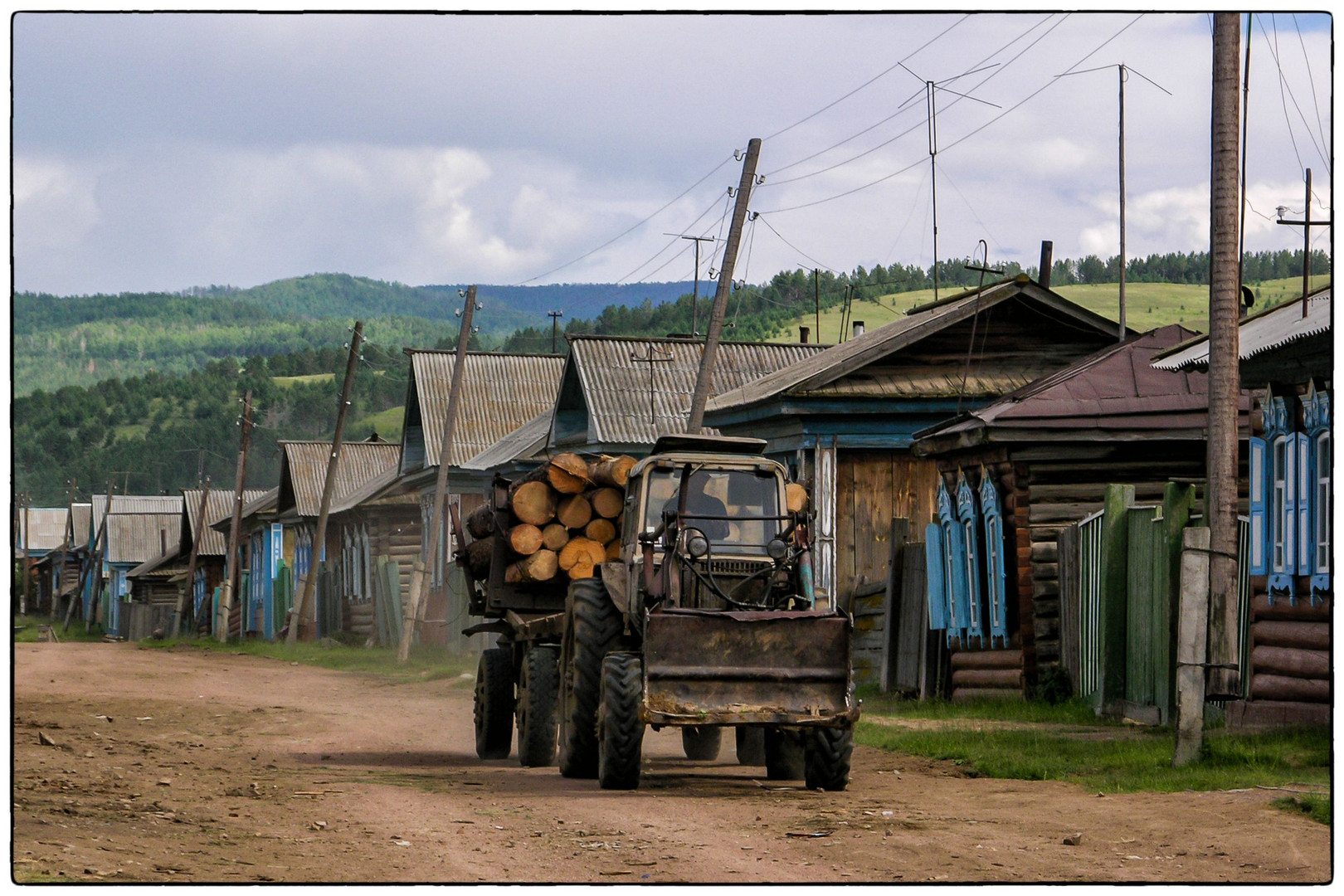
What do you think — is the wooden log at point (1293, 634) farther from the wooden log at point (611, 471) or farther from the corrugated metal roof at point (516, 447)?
the corrugated metal roof at point (516, 447)

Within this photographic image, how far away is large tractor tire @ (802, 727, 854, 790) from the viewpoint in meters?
11.7

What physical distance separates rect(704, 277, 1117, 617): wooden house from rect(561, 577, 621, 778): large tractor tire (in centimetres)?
1056

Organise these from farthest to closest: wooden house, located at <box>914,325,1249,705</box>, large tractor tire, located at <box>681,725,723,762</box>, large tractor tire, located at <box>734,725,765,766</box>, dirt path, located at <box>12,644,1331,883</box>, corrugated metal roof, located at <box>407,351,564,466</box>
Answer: corrugated metal roof, located at <box>407,351,564,466</box>, wooden house, located at <box>914,325,1249,705</box>, large tractor tire, located at <box>681,725,723,762</box>, large tractor tire, located at <box>734,725,765,766</box>, dirt path, located at <box>12,644,1331,883</box>

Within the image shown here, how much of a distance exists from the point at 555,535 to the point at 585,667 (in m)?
2.86

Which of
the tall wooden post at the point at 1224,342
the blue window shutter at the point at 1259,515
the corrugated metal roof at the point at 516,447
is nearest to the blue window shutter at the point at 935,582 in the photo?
the blue window shutter at the point at 1259,515

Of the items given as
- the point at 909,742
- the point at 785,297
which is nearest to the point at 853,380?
the point at 909,742

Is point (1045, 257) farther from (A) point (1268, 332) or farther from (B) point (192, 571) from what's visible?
(B) point (192, 571)

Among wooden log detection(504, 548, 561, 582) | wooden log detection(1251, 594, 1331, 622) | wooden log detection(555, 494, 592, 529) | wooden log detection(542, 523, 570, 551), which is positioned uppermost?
wooden log detection(555, 494, 592, 529)

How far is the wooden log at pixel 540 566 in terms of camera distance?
15.1 m

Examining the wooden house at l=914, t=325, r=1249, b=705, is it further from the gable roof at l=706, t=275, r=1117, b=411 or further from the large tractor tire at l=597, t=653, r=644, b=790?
the large tractor tire at l=597, t=653, r=644, b=790

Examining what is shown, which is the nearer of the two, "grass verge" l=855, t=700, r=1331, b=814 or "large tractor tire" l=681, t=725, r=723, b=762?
"grass verge" l=855, t=700, r=1331, b=814

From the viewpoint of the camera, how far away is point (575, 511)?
14945 mm

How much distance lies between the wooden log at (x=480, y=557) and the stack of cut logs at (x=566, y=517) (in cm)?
93

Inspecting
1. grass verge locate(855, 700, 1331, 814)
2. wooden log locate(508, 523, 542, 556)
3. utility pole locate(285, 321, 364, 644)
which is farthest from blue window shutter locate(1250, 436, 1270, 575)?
utility pole locate(285, 321, 364, 644)
